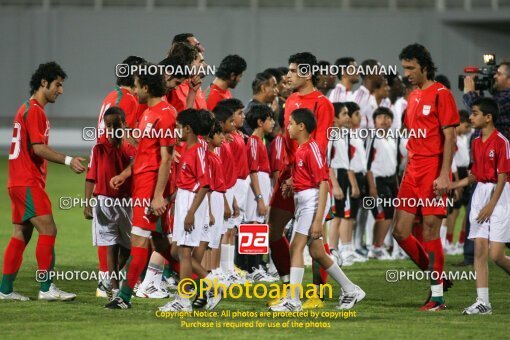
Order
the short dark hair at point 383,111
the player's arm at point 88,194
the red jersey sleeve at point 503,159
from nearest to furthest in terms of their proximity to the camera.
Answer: the red jersey sleeve at point 503,159 < the player's arm at point 88,194 < the short dark hair at point 383,111

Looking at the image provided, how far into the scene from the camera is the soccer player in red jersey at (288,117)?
10062mm

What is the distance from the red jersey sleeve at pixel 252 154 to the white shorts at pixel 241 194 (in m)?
0.18

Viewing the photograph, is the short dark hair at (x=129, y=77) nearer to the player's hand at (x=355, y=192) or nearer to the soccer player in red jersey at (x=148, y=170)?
the soccer player in red jersey at (x=148, y=170)

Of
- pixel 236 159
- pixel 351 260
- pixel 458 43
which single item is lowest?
pixel 351 260

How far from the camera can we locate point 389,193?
14539mm

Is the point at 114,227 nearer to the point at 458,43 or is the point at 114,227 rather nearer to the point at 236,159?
the point at 236,159

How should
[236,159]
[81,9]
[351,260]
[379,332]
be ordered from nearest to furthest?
[379,332], [236,159], [351,260], [81,9]

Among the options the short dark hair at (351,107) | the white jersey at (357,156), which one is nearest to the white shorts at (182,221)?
the white jersey at (357,156)

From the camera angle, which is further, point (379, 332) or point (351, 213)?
point (351, 213)

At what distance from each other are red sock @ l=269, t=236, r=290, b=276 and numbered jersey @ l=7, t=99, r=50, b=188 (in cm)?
240

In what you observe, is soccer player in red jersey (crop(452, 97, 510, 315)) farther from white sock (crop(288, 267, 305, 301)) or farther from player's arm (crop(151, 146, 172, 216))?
player's arm (crop(151, 146, 172, 216))

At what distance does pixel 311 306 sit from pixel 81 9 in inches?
1019

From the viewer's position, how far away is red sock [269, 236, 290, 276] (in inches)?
412

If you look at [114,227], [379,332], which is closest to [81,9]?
[114,227]
